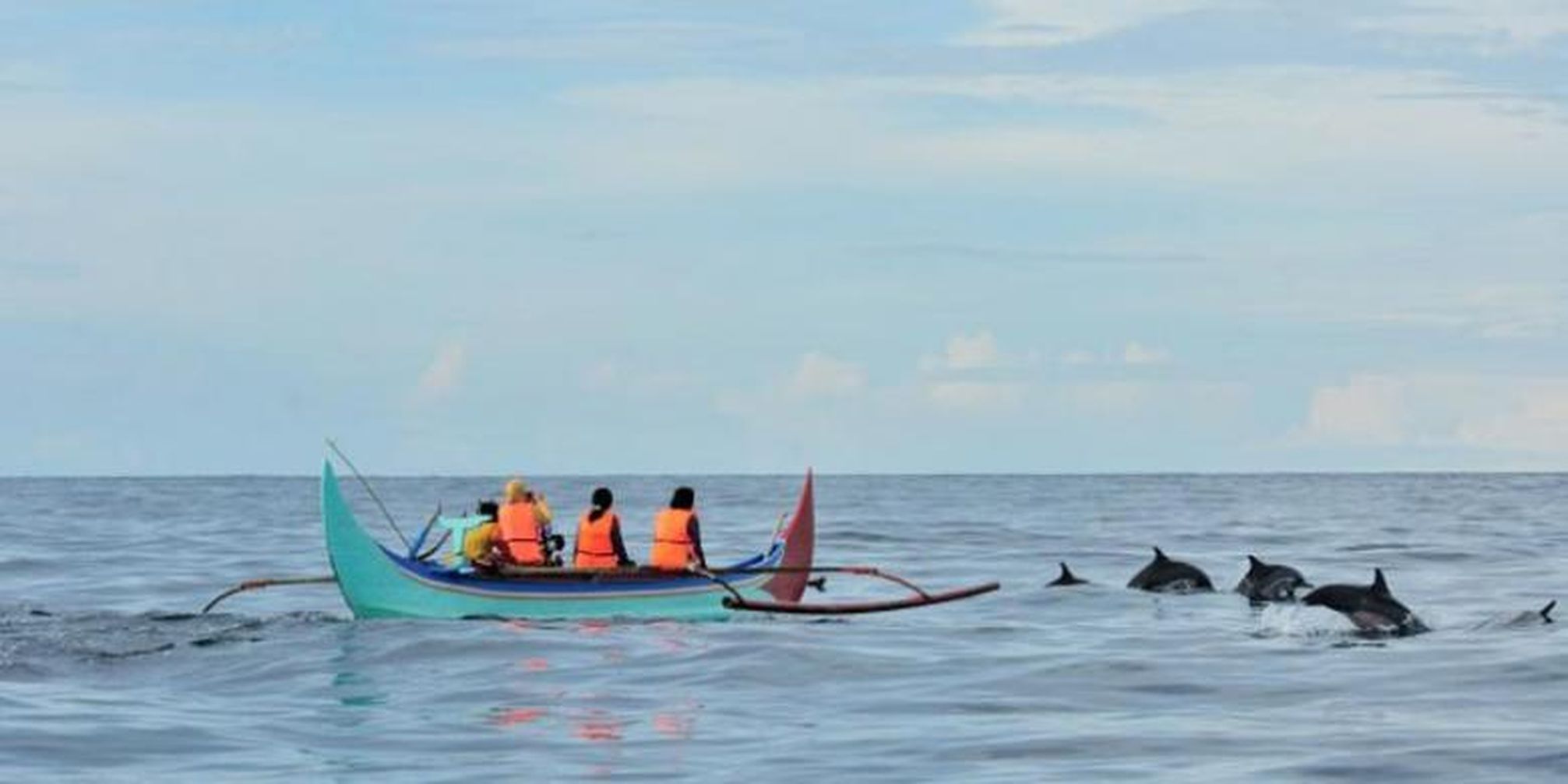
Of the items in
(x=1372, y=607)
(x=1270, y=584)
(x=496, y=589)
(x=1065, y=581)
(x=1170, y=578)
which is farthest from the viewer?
(x=1065, y=581)

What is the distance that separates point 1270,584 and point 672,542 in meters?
10.5

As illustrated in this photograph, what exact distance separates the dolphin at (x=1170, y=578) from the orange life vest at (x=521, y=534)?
11.7 metres

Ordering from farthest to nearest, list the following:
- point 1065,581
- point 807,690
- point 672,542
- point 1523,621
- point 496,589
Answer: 1. point 1065,581
2. point 672,542
3. point 496,589
4. point 1523,621
5. point 807,690

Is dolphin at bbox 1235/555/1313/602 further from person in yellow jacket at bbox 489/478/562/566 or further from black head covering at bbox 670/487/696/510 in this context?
person in yellow jacket at bbox 489/478/562/566

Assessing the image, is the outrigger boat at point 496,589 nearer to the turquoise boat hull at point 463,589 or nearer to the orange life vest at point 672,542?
the turquoise boat hull at point 463,589

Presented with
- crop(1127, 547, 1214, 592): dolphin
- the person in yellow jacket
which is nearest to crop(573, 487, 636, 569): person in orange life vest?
the person in yellow jacket

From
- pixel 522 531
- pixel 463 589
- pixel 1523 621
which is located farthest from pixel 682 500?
pixel 1523 621

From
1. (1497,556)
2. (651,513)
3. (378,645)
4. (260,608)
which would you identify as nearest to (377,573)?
(378,645)

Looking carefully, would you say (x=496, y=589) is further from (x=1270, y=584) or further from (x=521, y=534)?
(x=1270, y=584)

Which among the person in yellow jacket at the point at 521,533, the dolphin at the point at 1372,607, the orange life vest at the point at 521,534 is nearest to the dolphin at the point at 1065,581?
the dolphin at the point at 1372,607

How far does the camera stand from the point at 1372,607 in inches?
1348

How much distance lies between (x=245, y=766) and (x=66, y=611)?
1903 centimetres

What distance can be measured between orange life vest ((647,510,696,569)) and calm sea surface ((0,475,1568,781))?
43.7 inches

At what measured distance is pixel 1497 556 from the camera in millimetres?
58844
